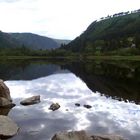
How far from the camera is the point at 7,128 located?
1242 inches

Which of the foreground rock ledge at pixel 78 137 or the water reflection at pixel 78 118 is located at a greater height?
the foreground rock ledge at pixel 78 137

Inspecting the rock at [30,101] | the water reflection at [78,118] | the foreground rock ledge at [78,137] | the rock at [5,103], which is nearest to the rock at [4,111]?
the water reflection at [78,118]

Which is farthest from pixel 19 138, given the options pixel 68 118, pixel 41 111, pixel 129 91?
pixel 129 91

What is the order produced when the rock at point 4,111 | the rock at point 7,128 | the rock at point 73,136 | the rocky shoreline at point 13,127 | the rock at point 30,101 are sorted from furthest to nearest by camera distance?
the rock at point 30,101 → the rock at point 4,111 → the rock at point 7,128 → the rocky shoreline at point 13,127 → the rock at point 73,136

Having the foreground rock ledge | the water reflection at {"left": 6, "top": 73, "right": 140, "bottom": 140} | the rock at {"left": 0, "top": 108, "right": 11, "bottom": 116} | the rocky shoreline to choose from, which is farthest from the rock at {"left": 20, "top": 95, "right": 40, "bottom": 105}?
the foreground rock ledge

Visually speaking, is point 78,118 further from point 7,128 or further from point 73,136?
point 73,136

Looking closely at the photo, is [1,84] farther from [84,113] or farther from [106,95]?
[106,95]

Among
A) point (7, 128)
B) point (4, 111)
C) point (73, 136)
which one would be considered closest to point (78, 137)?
point (73, 136)

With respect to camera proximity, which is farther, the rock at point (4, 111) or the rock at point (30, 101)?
the rock at point (30, 101)

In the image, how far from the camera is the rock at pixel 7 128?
30.3 metres

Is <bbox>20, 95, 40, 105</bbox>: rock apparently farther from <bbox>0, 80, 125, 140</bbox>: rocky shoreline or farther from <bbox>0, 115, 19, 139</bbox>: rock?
<bbox>0, 115, 19, 139</bbox>: rock

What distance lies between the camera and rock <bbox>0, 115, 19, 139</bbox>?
30.3m

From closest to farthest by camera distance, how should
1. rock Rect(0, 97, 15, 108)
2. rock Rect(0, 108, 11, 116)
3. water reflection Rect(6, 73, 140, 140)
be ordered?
water reflection Rect(6, 73, 140, 140) < rock Rect(0, 108, 11, 116) < rock Rect(0, 97, 15, 108)

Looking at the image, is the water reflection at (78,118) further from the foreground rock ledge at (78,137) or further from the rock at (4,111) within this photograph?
the foreground rock ledge at (78,137)
